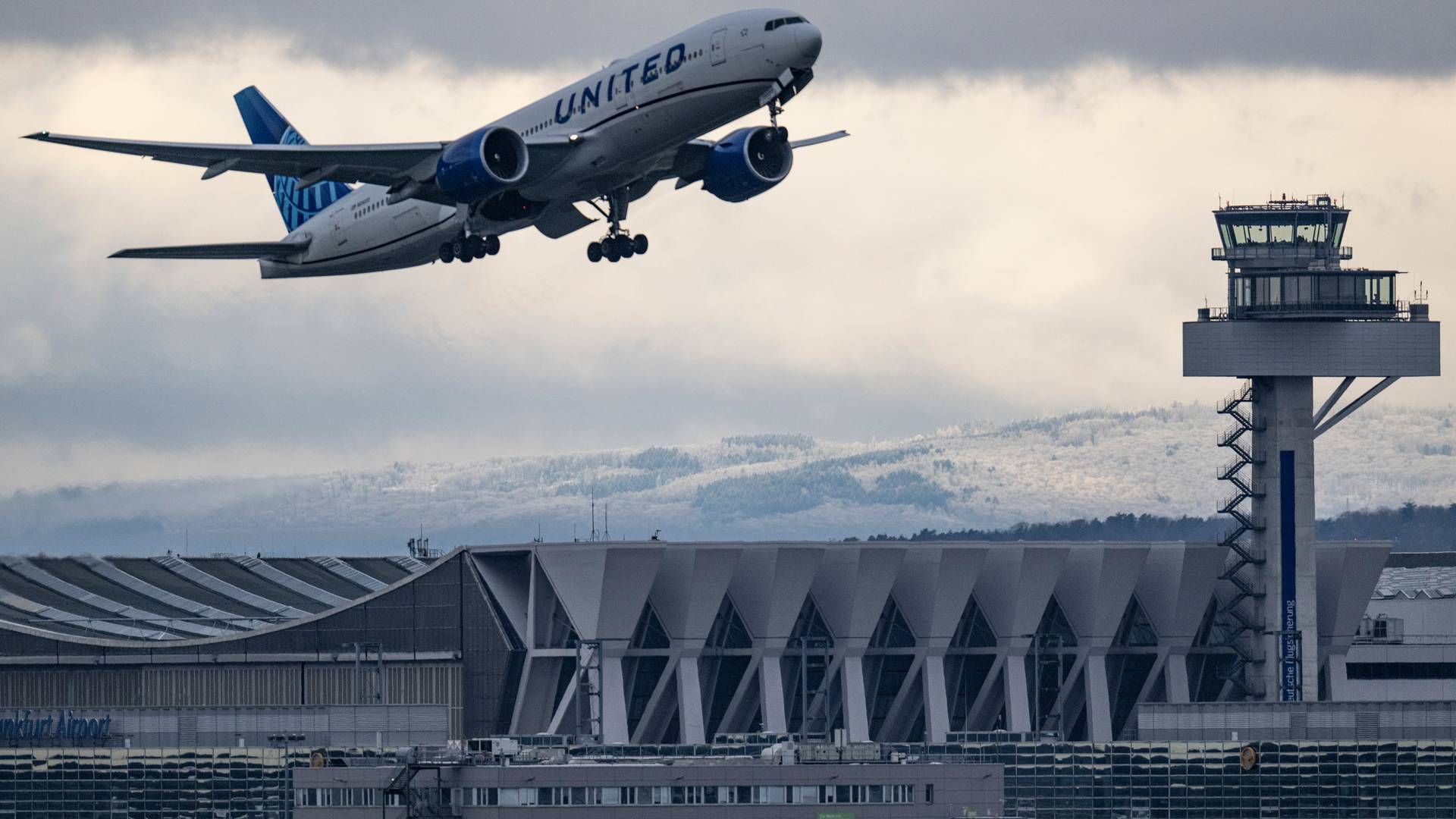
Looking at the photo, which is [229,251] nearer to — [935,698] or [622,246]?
[622,246]

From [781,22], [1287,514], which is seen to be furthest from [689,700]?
[781,22]

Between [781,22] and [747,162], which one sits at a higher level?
[781,22]

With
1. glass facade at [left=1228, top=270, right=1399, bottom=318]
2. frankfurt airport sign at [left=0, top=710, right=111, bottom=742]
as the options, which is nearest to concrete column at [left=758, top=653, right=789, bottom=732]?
glass facade at [left=1228, top=270, right=1399, bottom=318]

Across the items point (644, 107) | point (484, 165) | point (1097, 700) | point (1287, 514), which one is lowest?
point (1097, 700)

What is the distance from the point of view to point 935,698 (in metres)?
168

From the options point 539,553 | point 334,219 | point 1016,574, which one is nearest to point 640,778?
point 334,219

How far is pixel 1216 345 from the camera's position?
171 metres

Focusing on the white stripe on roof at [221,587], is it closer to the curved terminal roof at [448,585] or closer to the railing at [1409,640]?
the curved terminal roof at [448,585]

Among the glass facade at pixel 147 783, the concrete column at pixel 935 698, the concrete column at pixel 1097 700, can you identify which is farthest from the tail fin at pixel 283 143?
the concrete column at pixel 1097 700

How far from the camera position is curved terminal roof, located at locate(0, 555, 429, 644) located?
163125mm

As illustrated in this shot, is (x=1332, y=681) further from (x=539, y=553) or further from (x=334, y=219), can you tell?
(x=334, y=219)

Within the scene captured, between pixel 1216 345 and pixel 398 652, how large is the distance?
53.6 meters

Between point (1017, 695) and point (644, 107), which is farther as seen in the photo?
point (1017, 695)

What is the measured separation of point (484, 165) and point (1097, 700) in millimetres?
86442
